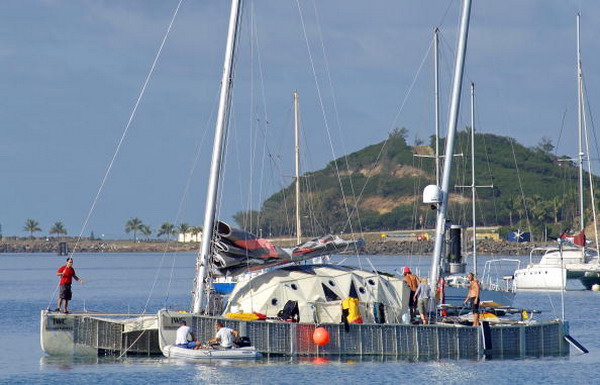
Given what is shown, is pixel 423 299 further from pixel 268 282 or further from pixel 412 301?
pixel 268 282

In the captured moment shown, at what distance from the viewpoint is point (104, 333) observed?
38969mm

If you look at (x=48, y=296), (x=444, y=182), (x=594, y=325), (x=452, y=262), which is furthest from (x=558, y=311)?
(x=48, y=296)

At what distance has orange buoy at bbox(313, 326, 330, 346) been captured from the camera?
35.9 meters

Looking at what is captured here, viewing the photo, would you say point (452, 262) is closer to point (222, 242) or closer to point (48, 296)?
point (222, 242)

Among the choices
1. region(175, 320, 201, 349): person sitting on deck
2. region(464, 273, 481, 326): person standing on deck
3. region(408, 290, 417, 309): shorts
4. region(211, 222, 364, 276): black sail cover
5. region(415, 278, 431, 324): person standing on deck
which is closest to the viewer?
region(175, 320, 201, 349): person sitting on deck

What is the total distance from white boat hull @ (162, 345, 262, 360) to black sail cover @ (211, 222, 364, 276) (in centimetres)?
276

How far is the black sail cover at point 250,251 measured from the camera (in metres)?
37.2

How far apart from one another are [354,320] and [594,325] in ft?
74.2

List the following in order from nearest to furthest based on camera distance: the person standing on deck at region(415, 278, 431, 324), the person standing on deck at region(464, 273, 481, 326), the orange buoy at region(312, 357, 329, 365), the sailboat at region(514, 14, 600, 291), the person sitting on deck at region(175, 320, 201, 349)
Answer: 1. the person sitting on deck at region(175, 320, 201, 349)
2. the orange buoy at region(312, 357, 329, 365)
3. the person standing on deck at region(415, 278, 431, 324)
4. the person standing on deck at region(464, 273, 481, 326)
5. the sailboat at region(514, 14, 600, 291)

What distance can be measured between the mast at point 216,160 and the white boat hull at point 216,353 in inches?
52.8

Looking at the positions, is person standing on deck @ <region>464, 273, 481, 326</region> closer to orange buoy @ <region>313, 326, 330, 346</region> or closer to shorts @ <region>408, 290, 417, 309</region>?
shorts @ <region>408, 290, 417, 309</region>

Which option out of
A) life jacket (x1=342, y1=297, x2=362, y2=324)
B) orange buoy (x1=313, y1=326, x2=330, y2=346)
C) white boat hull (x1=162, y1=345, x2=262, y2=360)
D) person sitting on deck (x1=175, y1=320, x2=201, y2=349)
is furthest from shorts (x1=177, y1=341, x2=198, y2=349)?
life jacket (x1=342, y1=297, x2=362, y2=324)

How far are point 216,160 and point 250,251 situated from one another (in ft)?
10.7

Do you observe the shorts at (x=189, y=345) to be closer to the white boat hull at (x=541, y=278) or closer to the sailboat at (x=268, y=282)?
the sailboat at (x=268, y=282)
